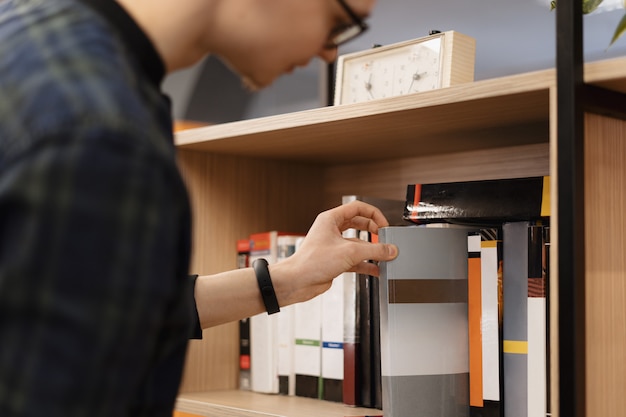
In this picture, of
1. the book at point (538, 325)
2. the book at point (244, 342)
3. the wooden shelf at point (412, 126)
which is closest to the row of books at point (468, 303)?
the book at point (538, 325)

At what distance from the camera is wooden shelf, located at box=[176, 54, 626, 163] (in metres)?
1.04

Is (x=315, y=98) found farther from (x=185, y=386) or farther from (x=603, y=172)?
(x=603, y=172)

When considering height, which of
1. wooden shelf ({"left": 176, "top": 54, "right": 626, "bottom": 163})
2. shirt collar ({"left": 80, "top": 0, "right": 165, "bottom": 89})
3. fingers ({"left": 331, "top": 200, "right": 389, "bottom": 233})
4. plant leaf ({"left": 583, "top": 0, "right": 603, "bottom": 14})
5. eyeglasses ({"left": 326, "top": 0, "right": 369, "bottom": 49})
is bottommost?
fingers ({"left": 331, "top": 200, "right": 389, "bottom": 233})

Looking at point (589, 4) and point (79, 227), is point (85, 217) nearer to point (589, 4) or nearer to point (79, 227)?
point (79, 227)

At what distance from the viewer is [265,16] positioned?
672 millimetres

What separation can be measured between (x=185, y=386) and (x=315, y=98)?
2379mm

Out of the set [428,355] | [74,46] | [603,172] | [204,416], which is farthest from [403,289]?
[74,46]

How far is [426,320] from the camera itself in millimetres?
1208

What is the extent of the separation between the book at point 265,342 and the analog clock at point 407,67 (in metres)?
0.30

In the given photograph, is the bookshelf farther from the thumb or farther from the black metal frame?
the thumb

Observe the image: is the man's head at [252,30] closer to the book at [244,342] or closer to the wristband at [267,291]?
the wristband at [267,291]

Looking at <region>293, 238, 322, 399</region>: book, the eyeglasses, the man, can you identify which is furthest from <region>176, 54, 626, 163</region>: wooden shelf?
the man

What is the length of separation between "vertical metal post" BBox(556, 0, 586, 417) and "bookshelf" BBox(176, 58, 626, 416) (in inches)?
0.4

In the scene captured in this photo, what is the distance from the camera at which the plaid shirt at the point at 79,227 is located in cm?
48
